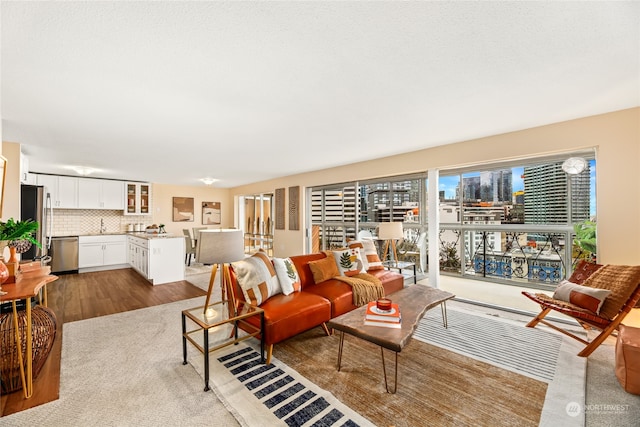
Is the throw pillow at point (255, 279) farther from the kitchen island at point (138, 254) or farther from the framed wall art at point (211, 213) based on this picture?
the framed wall art at point (211, 213)

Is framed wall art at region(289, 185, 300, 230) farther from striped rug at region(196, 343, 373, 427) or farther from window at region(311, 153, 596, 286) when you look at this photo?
striped rug at region(196, 343, 373, 427)

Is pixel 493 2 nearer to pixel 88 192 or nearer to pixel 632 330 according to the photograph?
pixel 632 330

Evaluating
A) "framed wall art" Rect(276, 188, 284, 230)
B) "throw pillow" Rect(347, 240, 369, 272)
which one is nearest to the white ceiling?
"throw pillow" Rect(347, 240, 369, 272)

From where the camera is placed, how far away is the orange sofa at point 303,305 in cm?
239

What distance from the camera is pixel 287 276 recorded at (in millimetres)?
3027

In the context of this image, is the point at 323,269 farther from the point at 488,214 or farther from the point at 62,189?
the point at 62,189

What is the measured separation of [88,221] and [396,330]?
316 inches

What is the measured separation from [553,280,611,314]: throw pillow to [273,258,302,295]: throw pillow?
2754 mm

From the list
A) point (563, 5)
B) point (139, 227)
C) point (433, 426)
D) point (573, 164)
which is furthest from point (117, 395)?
point (139, 227)

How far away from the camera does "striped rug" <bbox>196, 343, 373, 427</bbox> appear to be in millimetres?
1687

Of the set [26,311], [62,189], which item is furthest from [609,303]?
[62,189]

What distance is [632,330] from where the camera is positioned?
2080 millimetres

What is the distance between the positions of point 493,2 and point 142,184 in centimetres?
841

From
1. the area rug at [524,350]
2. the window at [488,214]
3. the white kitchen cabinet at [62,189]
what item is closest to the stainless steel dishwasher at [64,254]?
the white kitchen cabinet at [62,189]
